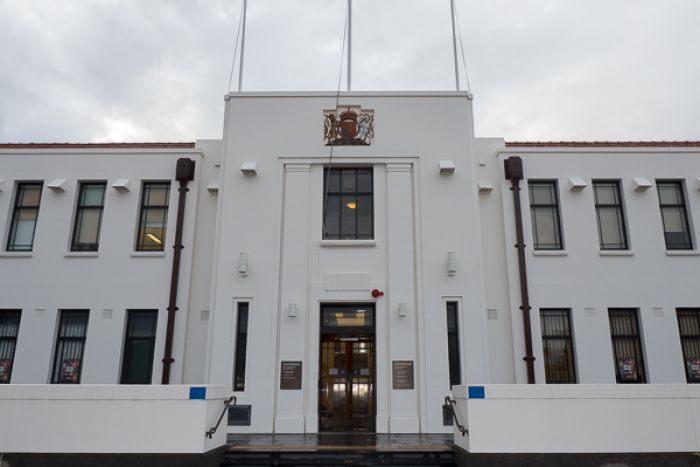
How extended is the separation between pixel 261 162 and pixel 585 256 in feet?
28.5

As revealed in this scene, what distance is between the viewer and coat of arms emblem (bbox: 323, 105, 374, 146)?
1344 centimetres

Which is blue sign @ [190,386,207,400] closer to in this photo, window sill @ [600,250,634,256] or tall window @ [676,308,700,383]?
window sill @ [600,250,634,256]

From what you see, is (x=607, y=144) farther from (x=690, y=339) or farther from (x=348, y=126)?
(x=348, y=126)

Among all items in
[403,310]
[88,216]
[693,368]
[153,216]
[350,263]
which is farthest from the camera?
[88,216]

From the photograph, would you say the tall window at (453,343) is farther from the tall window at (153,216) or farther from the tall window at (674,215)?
the tall window at (153,216)

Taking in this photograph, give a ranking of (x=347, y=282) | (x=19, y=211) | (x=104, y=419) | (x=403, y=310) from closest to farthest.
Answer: (x=104, y=419)
(x=403, y=310)
(x=347, y=282)
(x=19, y=211)

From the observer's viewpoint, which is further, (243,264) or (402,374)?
(243,264)

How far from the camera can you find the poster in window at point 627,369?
1273 cm

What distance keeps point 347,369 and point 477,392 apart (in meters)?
4.54

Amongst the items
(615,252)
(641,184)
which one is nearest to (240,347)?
(615,252)

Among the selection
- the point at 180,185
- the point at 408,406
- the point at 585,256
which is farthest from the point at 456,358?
the point at 180,185

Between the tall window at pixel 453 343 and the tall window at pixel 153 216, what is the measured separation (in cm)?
762

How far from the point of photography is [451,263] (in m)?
12.4

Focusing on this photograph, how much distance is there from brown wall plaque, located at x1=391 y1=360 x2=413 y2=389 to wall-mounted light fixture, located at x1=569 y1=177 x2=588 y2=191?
634cm
